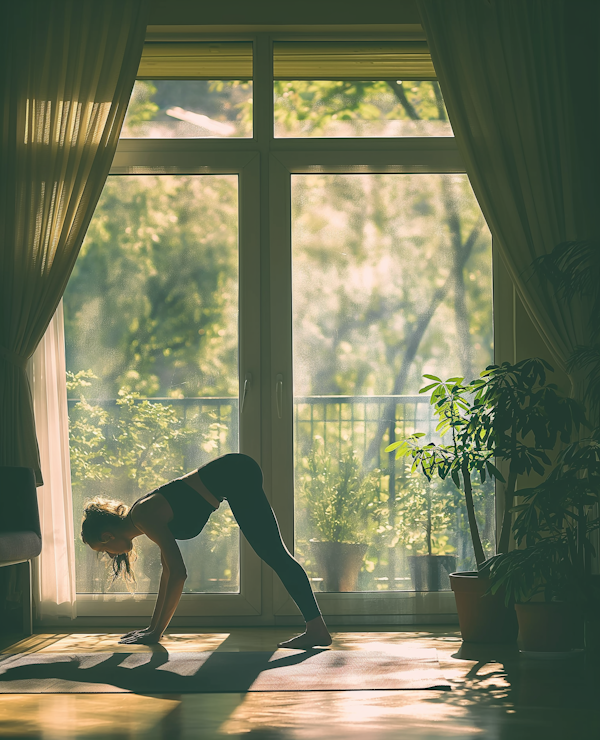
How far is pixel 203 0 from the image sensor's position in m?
3.95

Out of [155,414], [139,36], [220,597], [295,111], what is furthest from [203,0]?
[220,597]

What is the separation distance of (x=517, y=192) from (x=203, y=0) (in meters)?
1.79

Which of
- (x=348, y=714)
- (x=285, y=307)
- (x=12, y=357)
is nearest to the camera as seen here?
(x=348, y=714)

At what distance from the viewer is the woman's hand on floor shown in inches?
128

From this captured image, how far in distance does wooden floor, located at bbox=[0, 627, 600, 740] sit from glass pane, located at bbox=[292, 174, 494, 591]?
102 centimetres

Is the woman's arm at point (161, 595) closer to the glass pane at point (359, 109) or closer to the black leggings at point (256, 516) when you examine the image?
the black leggings at point (256, 516)

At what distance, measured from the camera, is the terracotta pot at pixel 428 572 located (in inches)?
151

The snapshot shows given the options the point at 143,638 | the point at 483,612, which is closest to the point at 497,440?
the point at 483,612

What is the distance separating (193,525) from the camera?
10.7 ft

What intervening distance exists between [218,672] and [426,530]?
4.76 feet

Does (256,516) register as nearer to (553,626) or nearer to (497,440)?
(497,440)

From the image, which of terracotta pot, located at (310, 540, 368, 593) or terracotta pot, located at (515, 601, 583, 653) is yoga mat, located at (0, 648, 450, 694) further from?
terracotta pot, located at (310, 540, 368, 593)

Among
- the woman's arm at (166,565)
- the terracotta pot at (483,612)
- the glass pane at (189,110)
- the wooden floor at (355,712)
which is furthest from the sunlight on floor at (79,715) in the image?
the glass pane at (189,110)

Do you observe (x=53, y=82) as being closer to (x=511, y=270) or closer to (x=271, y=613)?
(x=511, y=270)
